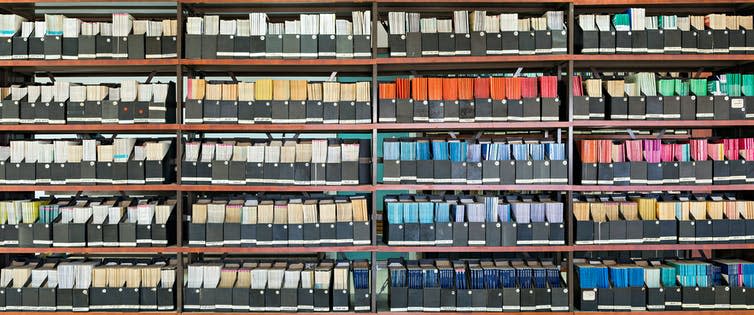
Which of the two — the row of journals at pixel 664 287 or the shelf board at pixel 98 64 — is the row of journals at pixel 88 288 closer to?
the shelf board at pixel 98 64

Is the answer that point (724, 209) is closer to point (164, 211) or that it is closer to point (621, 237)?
point (621, 237)

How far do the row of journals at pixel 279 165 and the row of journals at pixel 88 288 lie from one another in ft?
2.09

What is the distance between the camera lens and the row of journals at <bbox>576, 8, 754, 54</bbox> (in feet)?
10.9

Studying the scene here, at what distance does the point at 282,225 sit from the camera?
3.34 m

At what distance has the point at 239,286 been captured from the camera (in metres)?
3.33

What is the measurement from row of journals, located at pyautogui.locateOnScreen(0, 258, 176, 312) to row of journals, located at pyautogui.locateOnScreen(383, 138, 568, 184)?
1.50 metres

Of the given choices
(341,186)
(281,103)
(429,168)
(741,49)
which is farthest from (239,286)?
(741,49)

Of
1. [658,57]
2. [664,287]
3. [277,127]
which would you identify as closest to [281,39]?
[277,127]

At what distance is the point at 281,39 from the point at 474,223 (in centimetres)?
157

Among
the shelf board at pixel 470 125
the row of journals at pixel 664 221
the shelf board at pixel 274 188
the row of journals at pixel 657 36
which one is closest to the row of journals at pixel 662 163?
the row of journals at pixel 664 221

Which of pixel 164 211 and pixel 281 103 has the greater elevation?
pixel 281 103

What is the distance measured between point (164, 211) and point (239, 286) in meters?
Answer: 0.63

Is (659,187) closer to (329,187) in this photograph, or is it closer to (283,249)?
(329,187)

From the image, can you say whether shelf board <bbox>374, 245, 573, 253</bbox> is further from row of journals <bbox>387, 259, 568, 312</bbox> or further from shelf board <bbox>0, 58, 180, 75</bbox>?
shelf board <bbox>0, 58, 180, 75</bbox>
